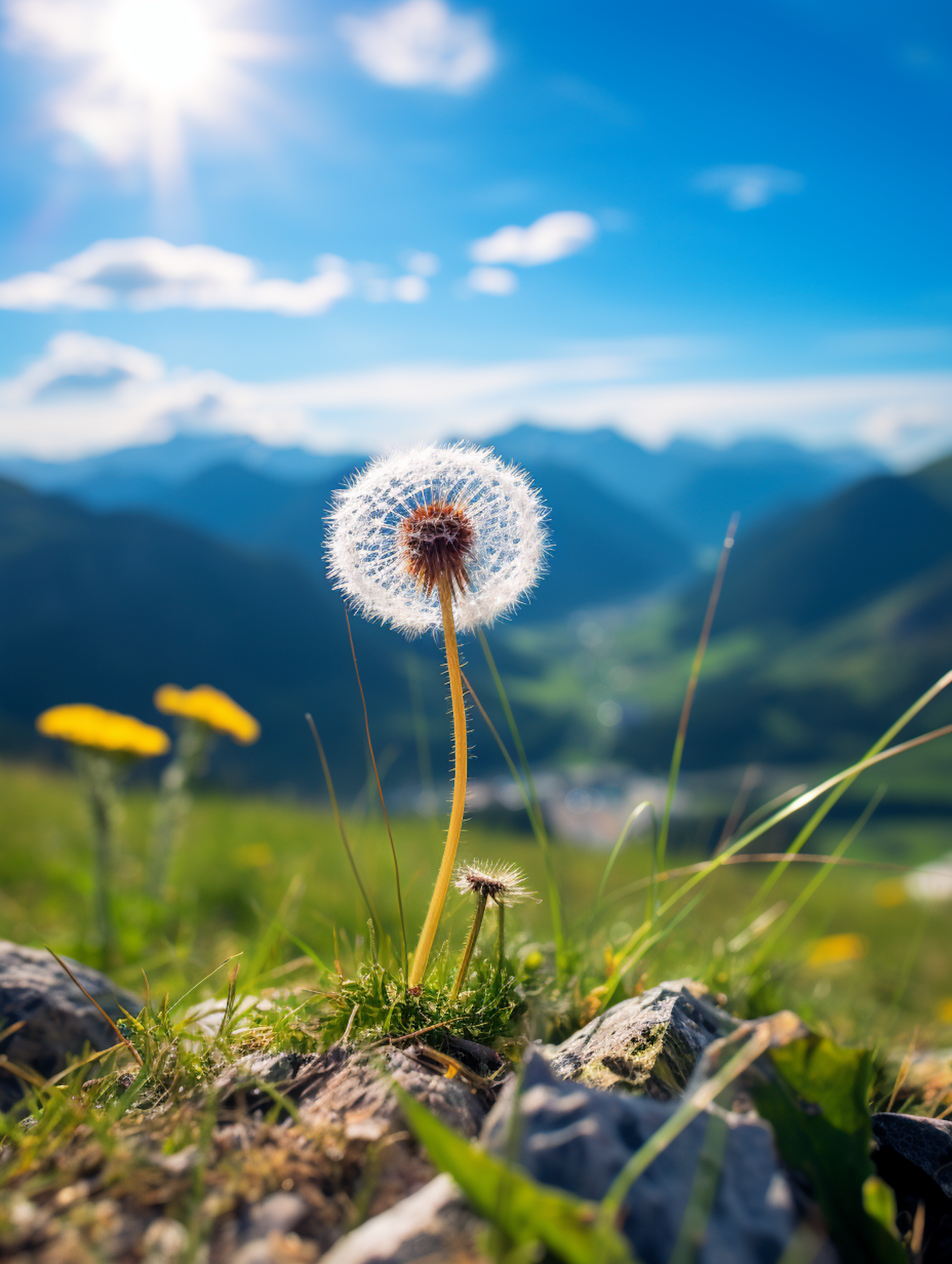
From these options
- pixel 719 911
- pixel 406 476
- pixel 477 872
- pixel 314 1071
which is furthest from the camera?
pixel 719 911

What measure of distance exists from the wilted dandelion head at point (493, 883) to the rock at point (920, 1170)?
1.43 metres

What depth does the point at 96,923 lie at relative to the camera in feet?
19.8

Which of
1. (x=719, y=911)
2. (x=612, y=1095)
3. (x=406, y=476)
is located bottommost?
(x=719, y=911)

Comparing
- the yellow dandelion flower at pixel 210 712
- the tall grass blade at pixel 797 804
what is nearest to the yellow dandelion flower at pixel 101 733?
the yellow dandelion flower at pixel 210 712

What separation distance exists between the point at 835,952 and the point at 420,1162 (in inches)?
518

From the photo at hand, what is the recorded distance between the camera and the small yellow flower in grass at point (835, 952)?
→ 9215 mm

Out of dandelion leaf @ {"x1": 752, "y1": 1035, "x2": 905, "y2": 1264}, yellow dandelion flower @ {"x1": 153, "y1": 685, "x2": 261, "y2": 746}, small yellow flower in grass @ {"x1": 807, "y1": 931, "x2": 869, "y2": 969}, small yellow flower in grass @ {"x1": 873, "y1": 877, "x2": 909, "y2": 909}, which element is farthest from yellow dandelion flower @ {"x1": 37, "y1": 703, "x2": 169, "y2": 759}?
small yellow flower in grass @ {"x1": 873, "y1": 877, "x2": 909, "y2": 909}

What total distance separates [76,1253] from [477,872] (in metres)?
1.45

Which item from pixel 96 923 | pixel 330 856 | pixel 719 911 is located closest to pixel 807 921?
pixel 719 911

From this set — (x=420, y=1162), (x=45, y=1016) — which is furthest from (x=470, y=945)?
(x=45, y=1016)

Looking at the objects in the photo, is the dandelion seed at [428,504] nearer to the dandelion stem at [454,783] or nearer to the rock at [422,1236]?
the dandelion stem at [454,783]

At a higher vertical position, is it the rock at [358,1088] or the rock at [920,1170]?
the rock at [358,1088]

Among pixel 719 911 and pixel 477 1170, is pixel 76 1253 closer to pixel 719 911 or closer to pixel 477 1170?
pixel 477 1170

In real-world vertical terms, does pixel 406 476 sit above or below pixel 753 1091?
above
